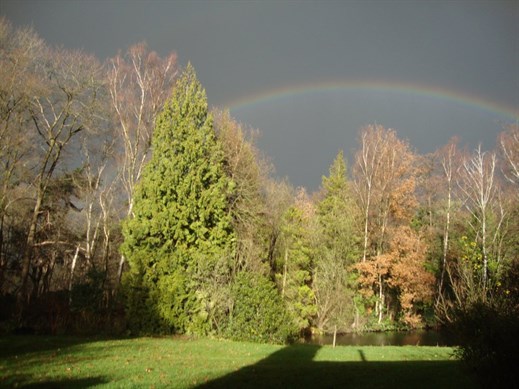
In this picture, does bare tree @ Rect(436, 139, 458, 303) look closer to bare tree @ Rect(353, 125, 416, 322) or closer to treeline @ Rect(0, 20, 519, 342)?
treeline @ Rect(0, 20, 519, 342)

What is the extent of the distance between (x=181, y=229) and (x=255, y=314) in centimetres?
538

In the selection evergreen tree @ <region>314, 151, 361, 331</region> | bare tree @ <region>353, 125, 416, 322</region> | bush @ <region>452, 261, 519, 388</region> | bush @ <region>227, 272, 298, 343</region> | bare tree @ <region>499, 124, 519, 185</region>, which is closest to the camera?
bush @ <region>452, 261, 519, 388</region>

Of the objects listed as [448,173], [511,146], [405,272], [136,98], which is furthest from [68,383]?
[448,173]

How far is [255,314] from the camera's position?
18156 millimetres

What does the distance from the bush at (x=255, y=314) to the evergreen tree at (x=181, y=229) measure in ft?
2.61

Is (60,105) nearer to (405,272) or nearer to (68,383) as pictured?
(68,383)


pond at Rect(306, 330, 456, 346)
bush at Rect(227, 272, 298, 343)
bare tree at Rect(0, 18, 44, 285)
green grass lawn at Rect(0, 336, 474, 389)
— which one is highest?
bare tree at Rect(0, 18, 44, 285)

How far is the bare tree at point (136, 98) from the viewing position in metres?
Result: 24.4

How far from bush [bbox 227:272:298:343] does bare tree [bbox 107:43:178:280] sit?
32.3ft

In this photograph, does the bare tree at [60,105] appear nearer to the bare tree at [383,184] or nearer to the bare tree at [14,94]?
the bare tree at [14,94]

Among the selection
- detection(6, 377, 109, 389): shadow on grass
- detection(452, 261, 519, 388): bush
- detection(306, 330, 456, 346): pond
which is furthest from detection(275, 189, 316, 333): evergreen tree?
detection(452, 261, 519, 388): bush

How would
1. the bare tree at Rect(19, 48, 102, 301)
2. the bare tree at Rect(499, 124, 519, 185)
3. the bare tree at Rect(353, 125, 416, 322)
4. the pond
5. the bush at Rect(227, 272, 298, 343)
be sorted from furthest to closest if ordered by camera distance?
the bare tree at Rect(353, 125, 416, 322) → the bare tree at Rect(499, 124, 519, 185) → the pond → the bare tree at Rect(19, 48, 102, 301) → the bush at Rect(227, 272, 298, 343)

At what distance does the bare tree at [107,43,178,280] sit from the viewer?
24.4 m

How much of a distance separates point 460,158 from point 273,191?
1696 centimetres
